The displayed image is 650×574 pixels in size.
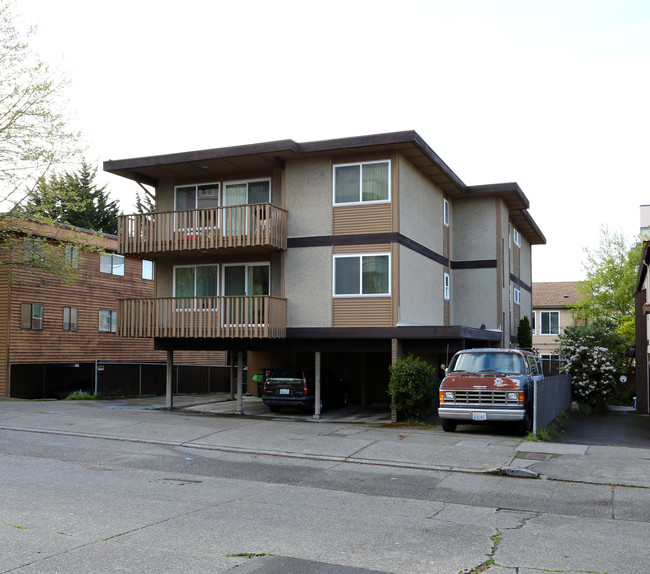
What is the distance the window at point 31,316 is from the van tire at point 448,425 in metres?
19.2

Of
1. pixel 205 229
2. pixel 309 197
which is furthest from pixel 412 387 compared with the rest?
pixel 205 229

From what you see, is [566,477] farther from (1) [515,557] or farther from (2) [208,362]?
(2) [208,362]

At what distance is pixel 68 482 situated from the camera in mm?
10359

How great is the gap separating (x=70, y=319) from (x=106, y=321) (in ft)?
7.61

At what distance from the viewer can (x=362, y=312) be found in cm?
2030

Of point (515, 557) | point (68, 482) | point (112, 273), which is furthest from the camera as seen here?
point (112, 273)

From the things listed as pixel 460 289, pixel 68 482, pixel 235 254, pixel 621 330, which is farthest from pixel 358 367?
pixel 621 330

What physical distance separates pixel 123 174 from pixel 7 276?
8404 millimetres

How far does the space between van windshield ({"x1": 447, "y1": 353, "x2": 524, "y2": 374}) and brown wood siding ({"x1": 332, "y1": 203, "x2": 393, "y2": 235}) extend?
502cm

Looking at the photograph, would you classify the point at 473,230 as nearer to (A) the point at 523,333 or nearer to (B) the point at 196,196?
(A) the point at 523,333

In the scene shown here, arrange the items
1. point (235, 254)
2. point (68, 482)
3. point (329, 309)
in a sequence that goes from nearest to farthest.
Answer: point (68, 482)
point (329, 309)
point (235, 254)

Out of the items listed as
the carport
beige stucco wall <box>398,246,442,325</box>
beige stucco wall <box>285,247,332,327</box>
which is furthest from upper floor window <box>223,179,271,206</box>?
beige stucco wall <box>398,246,442,325</box>

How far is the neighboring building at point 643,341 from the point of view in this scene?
91.2ft

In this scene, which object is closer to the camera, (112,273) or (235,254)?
(235,254)
